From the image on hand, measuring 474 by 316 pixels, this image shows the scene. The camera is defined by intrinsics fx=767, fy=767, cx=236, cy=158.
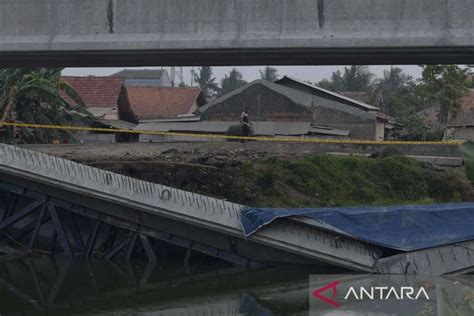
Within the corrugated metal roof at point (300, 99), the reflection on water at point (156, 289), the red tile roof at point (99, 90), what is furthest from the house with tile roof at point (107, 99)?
the reflection on water at point (156, 289)

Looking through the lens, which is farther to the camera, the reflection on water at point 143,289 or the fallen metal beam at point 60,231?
the fallen metal beam at point 60,231

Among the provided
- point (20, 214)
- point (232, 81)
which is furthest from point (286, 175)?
point (232, 81)

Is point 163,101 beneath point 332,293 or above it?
above

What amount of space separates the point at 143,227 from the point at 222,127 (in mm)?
13578

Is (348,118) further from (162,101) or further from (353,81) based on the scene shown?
(353,81)

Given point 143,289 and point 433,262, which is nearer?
Result: point 143,289

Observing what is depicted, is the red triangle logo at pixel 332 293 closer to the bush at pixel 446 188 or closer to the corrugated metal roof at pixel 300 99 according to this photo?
the bush at pixel 446 188

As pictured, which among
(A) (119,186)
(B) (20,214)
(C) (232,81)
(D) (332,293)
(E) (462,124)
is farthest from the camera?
(C) (232,81)

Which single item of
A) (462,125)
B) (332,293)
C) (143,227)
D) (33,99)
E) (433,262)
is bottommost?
(332,293)

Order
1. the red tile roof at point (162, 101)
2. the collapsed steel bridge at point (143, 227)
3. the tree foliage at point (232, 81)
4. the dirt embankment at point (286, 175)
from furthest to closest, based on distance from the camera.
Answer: the tree foliage at point (232, 81) → the red tile roof at point (162, 101) → the dirt embankment at point (286, 175) → the collapsed steel bridge at point (143, 227)

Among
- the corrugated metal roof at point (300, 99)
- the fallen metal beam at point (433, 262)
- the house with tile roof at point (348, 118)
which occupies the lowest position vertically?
the fallen metal beam at point (433, 262)

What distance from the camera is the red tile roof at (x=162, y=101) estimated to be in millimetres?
46688

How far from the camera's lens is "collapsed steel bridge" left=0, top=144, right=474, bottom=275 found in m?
17.3

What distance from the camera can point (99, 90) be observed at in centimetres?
3850
